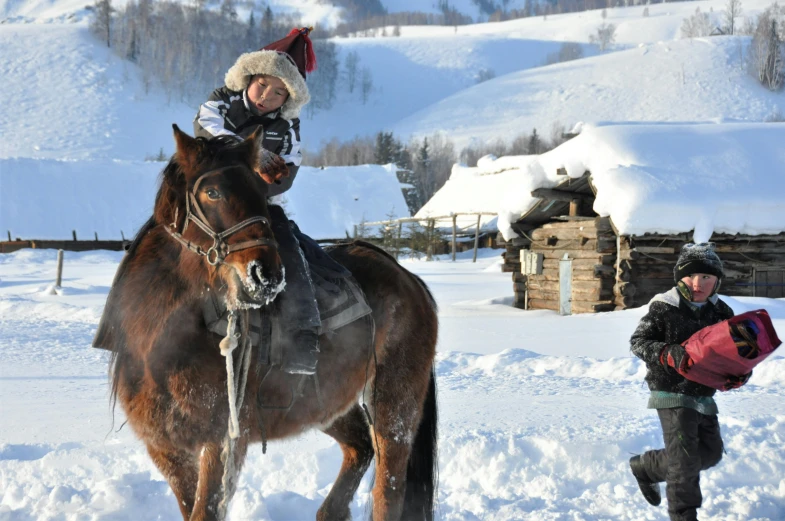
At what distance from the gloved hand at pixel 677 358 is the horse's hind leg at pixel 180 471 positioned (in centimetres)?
254

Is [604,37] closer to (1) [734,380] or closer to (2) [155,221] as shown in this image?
(1) [734,380]

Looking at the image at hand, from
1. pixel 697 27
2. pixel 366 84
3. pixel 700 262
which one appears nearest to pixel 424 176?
pixel 366 84

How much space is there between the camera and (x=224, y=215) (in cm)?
310

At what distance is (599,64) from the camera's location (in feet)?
405

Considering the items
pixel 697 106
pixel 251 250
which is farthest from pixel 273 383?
pixel 697 106

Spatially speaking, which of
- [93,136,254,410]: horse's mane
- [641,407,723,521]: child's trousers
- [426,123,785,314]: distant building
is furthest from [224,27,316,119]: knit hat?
[426,123,785,314]: distant building

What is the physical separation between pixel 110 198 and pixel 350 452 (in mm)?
41709

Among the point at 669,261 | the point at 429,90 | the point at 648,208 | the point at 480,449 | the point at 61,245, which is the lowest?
the point at 61,245

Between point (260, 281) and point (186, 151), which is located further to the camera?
point (186, 151)

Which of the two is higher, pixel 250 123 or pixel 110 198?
pixel 250 123

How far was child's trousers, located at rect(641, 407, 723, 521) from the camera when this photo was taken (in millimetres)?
4047

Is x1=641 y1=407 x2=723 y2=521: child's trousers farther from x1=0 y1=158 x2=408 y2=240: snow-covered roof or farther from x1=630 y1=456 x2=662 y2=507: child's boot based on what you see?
x1=0 y1=158 x2=408 y2=240: snow-covered roof

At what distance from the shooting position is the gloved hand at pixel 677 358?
3.91 m

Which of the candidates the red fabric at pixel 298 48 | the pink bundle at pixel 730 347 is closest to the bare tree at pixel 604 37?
the red fabric at pixel 298 48
